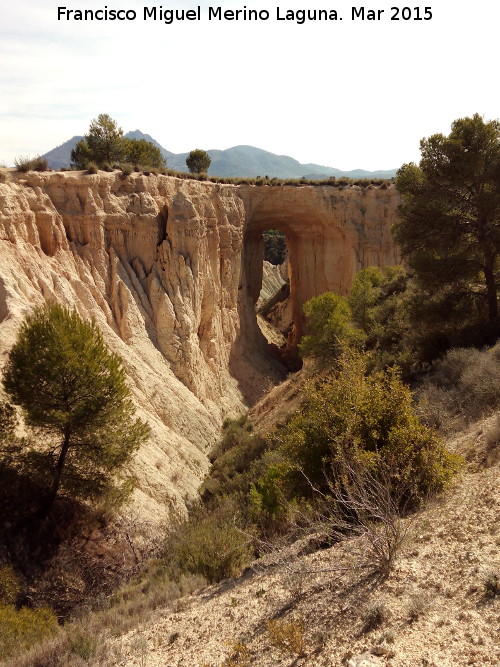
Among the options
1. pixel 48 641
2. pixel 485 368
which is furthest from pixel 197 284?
pixel 48 641

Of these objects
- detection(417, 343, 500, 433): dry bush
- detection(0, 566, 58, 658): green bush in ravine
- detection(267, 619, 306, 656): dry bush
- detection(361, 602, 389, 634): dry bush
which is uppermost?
detection(417, 343, 500, 433): dry bush

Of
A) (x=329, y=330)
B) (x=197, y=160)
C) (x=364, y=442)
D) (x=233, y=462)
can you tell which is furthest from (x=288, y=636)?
(x=197, y=160)

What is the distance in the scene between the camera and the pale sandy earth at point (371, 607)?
4.88m

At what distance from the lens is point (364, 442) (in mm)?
7988

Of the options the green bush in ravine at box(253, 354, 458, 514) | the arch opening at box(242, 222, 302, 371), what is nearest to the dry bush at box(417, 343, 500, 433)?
the green bush in ravine at box(253, 354, 458, 514)

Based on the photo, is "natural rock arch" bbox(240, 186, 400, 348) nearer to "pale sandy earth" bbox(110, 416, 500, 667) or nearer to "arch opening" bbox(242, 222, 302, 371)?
"arch opening" bbox(242, 222, 302, 371)

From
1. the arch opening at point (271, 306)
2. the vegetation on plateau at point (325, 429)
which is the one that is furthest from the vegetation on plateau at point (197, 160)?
the vegetation on plateau at point (325, 429)

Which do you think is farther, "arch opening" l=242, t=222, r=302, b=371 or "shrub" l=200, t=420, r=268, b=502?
"arch opening" l=242, t=222, r=302, b=371

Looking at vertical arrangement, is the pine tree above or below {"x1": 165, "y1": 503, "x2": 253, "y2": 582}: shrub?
above

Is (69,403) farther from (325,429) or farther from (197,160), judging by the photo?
(197,160)

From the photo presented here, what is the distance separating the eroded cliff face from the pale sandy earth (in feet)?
20.8

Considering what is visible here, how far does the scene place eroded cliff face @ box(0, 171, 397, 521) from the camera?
15906 millimetres

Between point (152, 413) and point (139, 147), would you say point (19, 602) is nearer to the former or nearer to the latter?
point (152, 413)

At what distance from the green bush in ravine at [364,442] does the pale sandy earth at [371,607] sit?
0.55m
